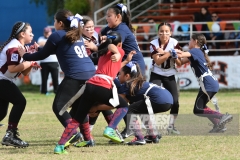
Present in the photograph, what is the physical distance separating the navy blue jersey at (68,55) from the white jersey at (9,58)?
401 mm

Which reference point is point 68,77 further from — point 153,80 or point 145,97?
point 153,80

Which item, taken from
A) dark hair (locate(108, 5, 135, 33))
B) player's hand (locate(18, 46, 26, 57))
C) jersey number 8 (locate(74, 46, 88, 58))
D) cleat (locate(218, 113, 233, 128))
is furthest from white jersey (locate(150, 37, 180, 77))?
player's hand (locate(18, 46, 26, 57))

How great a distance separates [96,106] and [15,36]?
1.49 m

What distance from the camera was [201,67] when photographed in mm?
9805

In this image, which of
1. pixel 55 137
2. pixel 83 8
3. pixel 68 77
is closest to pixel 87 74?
pixel 68 77

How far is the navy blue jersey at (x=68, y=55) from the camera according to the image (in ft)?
25.7

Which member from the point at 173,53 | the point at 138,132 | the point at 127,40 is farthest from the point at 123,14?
the point at 138,132

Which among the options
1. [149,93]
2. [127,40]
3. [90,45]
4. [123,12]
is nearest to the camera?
[90,45]

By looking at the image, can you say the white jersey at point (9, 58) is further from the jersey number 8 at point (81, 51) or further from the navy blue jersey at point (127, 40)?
the navy blue jersey at point (127, 40)

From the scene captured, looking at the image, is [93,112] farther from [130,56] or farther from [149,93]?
[130,56]

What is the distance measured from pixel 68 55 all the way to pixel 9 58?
91cm

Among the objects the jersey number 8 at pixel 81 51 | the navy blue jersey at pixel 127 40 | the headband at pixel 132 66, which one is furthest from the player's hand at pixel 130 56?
the jersey number 8 at pixel 81 51

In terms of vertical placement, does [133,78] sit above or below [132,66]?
below

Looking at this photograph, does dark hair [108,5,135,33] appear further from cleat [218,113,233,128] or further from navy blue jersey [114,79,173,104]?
cleat [218,113,233,128]
